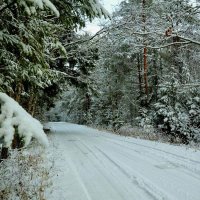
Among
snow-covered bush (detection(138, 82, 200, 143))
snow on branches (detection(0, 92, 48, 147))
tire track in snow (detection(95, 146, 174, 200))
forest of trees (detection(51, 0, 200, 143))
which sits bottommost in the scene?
tire track in snow (detection(95, 146, 174, 200))

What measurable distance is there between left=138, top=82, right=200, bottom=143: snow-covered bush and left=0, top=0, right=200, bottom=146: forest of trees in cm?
7

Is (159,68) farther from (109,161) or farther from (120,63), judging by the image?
(109,161)

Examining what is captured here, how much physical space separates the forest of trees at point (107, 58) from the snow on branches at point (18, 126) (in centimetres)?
120

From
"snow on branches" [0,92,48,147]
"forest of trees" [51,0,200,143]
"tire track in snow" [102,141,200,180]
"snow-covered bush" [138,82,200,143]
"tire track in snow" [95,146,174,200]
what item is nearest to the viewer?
"snow on branches" [0,92,48,147]

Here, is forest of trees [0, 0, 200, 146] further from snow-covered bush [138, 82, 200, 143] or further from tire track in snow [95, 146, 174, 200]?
tire track in snow [95, 146, 174, 200]

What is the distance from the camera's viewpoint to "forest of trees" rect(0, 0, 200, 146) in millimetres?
5453

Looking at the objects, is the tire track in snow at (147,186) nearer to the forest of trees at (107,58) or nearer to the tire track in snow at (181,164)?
the tire track in snow at (181,164)

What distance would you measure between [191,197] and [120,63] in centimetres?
2763

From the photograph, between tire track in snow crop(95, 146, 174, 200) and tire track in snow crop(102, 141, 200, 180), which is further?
tire track in snow crop(102, 141, 200, 180)

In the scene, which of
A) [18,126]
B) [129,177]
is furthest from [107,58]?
[18,126]

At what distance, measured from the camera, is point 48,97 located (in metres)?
22.3

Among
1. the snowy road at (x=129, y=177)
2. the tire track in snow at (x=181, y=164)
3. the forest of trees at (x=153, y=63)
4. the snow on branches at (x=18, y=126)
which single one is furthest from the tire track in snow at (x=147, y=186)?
the forest of trees at (x=153, y=63)

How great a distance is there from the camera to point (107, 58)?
32.0 metres

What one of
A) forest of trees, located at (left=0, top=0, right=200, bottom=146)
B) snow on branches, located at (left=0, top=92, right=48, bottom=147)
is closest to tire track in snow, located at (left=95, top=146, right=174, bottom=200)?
forest of trees, located at (left=0, top=0, right=200, bottom=146)
